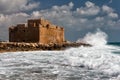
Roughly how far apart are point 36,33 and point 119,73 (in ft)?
95.7

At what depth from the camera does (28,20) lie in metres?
38.8

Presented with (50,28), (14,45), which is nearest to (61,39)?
(50,28)

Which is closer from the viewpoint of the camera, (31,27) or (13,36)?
(31,27)

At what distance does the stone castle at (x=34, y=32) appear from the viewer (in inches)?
1489

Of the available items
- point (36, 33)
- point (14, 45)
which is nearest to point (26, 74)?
point (14, 45)

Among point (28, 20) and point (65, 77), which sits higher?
point (28, 20)

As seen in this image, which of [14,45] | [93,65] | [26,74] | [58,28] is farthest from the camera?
[58,28]

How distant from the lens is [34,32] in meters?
37.9

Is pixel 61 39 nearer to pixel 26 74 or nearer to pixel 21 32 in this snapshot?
pixel 21 32

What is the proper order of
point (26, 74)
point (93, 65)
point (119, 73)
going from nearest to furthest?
1. point (119, 73)
2. point (26, 74)
3. point (93, 65)

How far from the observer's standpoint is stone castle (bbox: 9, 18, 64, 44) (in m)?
37.8

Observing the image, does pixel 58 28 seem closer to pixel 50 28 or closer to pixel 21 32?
pixel 50 28

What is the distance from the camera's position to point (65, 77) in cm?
912

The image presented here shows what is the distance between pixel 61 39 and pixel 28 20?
938 cm
